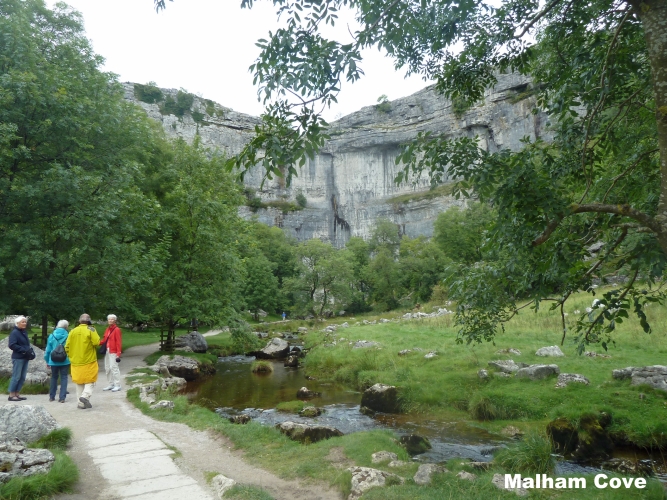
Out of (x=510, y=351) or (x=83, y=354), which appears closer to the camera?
(x=83, y=354)

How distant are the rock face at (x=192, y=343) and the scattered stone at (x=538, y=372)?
17034 mm

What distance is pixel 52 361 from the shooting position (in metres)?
10.0

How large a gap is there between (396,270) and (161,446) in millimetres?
48818

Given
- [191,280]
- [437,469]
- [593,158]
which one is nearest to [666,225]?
[593,158]

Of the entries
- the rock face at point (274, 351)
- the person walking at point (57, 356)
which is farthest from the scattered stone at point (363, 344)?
the person walking at point (57, 356)

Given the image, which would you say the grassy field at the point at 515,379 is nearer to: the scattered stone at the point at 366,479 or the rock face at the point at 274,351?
the rock face at the point at 274,351

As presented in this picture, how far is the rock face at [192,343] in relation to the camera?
2323 centimetres

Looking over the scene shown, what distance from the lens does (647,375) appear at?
36.4ft

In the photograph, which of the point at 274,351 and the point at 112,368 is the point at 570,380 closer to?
the point at 112,368

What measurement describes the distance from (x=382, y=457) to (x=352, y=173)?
8558cm

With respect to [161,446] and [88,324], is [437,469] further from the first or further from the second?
[88,324]

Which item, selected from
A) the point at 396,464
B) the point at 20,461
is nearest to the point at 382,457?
the point at 396,464

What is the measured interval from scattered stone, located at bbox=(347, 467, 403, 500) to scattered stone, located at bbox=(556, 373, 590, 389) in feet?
25.0

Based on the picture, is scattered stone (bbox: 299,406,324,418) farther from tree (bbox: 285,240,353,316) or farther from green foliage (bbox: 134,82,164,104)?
green foliage (bbox: 134,82,164,104)
